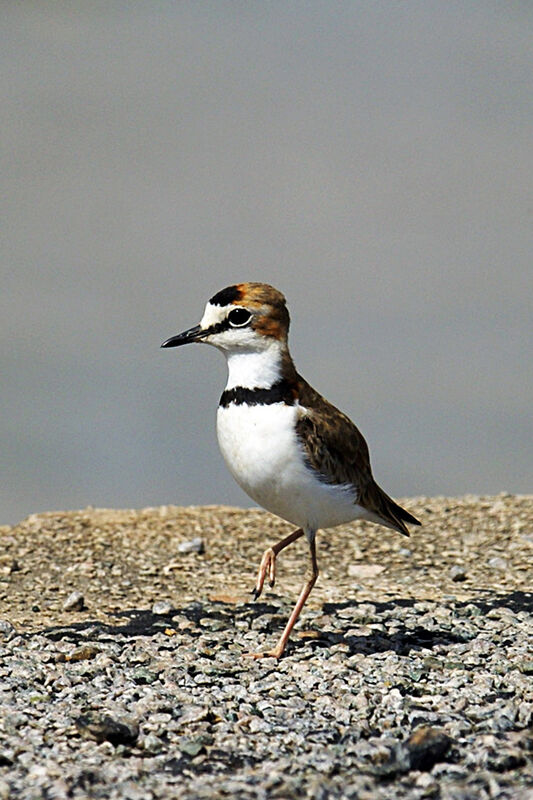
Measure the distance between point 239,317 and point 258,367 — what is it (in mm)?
272

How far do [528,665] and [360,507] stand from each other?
1.22m

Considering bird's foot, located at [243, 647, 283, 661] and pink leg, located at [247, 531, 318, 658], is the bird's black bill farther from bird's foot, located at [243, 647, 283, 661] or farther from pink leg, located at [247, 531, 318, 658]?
bird's foot, located at [243, 647, 283, 661]

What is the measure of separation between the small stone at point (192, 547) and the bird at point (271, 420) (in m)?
2.36

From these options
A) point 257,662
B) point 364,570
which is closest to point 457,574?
point 364,570

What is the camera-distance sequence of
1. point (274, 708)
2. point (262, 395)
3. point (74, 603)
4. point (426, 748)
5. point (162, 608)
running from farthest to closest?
point (74, 603), point (162, 608), point (262, 395), point (274, 708), point (426, 748)

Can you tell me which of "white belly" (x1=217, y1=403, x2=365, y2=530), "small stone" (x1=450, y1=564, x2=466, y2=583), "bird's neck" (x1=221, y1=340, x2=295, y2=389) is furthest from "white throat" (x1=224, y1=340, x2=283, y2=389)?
"small stone" (x1=450, y1=564, x2=466, y2=583)

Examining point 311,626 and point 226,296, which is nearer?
point 226,296

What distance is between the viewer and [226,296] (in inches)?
240

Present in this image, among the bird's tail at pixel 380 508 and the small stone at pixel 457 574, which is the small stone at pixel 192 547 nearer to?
the small stone at pixel 457 574

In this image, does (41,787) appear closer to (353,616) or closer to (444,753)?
(444,753)

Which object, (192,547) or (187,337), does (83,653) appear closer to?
(187,337)

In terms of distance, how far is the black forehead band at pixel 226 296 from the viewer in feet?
19.9

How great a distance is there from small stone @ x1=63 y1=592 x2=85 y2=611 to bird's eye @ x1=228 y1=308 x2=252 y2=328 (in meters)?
2.30

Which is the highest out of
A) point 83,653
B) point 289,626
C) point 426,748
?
point 289,626
